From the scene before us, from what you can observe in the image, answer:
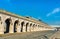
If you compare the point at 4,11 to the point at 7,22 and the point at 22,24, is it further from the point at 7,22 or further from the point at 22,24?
the point at 22,24

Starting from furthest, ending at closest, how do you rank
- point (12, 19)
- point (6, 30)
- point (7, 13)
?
1. point (6, 30)
2. point (12, 19)
3. point (7, 13)

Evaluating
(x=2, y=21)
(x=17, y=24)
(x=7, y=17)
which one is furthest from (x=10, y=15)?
(x=17, y=24)

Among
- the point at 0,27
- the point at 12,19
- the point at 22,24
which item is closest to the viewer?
the point at 0,27

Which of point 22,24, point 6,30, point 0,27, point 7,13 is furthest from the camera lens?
point 22,24

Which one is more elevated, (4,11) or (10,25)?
(4,11)

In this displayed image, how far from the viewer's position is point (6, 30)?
1777 inches

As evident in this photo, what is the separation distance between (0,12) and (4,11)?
57.7 inches

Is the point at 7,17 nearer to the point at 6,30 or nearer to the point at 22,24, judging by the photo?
the point at 6,30

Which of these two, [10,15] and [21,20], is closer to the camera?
[10,15]

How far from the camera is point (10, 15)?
127 feet

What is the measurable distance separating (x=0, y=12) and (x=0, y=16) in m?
0.96

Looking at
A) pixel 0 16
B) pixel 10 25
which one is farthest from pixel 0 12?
pixel 10 25

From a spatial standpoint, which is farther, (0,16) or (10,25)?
(10,25)

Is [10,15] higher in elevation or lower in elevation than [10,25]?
higher
